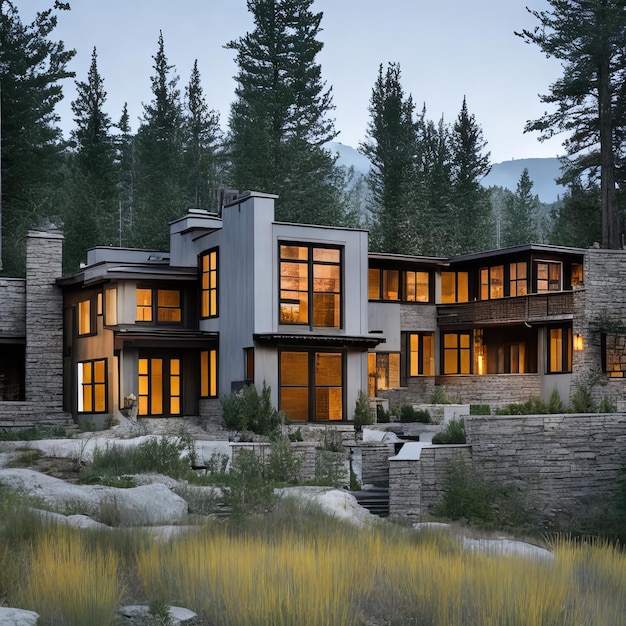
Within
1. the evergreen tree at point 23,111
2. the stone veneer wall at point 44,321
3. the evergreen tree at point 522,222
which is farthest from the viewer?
the evergreen tree at point 522,222

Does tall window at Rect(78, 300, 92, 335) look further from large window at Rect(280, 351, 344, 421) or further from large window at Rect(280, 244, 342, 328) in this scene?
large window at Rect(280, 351, 344, 421)

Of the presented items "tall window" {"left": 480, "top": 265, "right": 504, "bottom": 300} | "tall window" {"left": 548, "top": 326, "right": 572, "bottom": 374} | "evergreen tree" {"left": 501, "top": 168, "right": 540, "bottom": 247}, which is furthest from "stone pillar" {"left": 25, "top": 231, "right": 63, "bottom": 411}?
"evergreen tree" {"left": 501, "top": 168, "right": 540, "bottom": 247}

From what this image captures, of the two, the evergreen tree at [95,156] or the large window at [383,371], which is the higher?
the evergreen tree at [95,156]

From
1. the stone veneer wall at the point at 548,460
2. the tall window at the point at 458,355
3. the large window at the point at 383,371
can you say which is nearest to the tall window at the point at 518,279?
the tall window at the point at 458,355

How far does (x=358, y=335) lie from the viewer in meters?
30.3

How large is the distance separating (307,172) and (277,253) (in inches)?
959

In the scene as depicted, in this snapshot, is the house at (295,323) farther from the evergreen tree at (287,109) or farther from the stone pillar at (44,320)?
the evergreen tree at (287,109)

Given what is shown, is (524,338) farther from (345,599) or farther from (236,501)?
(345,599)

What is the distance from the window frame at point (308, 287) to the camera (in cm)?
2931

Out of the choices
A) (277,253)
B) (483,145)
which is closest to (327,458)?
(277,253)

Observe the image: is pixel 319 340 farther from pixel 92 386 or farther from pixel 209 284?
pixel 92 386

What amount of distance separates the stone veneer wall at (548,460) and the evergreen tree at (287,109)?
1119 inches

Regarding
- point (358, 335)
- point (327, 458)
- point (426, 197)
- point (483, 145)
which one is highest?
point (483, 145)

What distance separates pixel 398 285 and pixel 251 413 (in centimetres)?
1232
